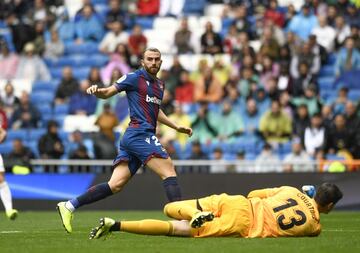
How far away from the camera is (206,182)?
21375 mm

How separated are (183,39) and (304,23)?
2.89m

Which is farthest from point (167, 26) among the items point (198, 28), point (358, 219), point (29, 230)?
point (29, 230)

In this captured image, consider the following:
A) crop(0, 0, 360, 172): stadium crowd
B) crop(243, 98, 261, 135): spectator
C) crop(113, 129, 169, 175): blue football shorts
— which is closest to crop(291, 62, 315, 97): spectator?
crop(0, 0, 360, 172): stadium crowd

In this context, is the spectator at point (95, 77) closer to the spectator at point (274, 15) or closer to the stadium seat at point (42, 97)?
the stadium seat at point (42, 97)

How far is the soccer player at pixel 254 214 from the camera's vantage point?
1202 cm

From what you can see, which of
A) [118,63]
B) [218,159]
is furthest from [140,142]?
[118,63]

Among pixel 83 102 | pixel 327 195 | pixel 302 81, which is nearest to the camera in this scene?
pixel 327 195

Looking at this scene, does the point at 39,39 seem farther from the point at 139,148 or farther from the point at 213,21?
the point at 139,148

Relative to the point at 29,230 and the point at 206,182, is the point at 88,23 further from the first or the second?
the point at 29,230

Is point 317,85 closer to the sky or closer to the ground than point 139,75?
closer to the ground

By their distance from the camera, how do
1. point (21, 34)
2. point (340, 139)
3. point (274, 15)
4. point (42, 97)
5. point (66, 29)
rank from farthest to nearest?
point (66, 29) < point (21, 34) < point (42, 97) < point (274, 15) < point (340, 139)

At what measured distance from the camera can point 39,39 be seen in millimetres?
27625

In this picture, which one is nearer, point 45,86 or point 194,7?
point 45,86

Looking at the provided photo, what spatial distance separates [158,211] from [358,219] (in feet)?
16.2
